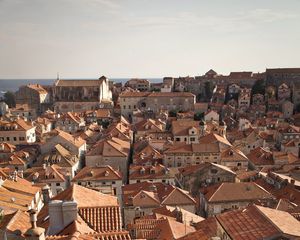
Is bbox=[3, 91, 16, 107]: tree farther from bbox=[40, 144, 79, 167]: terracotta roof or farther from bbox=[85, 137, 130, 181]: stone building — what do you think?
bbox=[85, 137, 130, 181]: stone building

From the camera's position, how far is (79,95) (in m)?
110

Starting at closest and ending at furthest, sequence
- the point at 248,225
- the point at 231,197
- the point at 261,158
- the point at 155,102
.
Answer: the point at 248,225 → the point at 231,197 → the point at 261,158 → the point at 155,102

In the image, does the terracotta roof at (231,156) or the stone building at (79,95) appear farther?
the stone building at (79,95)

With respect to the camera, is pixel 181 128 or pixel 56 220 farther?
Answer: pixel 181 128

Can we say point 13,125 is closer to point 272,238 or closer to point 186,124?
point 186,124

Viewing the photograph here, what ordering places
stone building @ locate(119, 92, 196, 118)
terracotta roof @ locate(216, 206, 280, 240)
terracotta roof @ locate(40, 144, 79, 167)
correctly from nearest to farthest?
terracotta roof @ locate(216, 206, 280, 240) → terracotta roof @ locate(40, 144, 79, 167) → stone building @ locate(119, 92, 196, 118)

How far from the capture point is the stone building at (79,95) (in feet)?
346

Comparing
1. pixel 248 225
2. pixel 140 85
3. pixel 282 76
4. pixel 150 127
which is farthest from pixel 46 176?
pixel 140 85

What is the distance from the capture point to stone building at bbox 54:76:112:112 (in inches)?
4149

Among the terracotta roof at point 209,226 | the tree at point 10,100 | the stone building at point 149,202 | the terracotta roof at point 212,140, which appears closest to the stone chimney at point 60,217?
the terracotta roof at point 209,226

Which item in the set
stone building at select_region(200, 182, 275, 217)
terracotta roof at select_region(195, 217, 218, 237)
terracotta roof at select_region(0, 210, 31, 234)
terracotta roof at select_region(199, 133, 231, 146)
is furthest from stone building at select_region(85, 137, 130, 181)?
terracotta roof at select_region(0, 210, 31, 234)

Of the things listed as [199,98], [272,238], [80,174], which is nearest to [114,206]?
[272,238]

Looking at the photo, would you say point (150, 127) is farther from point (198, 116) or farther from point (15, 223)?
point (15, 223)

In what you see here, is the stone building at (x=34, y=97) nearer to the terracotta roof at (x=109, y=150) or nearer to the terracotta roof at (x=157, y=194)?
the terracotta roof at (x=109, y=150)
